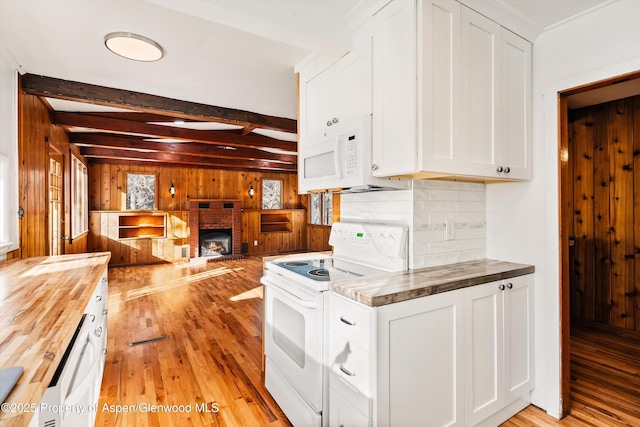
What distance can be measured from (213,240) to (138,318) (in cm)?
437

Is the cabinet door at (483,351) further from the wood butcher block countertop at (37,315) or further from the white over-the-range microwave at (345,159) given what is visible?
the wood butcher block countertop at (37,315)

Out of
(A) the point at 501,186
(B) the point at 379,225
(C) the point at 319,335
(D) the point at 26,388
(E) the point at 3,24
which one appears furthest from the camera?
(A) the point at 501,186

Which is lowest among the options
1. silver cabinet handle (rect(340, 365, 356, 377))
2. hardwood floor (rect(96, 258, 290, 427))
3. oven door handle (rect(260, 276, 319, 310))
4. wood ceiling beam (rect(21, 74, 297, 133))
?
hardwood floor (rect(96, 258, 290, 427))

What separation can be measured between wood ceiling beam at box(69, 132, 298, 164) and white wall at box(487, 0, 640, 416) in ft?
16.6

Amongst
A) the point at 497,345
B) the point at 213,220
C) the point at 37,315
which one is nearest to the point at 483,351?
the point at 497,345

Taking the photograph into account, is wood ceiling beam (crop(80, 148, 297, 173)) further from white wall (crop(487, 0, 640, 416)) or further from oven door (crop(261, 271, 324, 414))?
white wall (crop(487, 0, 640, 416))

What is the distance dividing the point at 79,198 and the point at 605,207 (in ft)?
25.0

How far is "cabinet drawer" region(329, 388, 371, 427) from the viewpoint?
138 centimetres

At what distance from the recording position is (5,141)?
235 cm

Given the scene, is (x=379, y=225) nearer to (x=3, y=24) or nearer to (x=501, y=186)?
(x=501, y=186)

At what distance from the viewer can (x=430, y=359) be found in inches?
59.1

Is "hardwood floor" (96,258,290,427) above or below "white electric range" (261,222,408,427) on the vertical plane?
below

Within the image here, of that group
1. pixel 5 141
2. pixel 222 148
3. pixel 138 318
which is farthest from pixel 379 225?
pixel 222 148

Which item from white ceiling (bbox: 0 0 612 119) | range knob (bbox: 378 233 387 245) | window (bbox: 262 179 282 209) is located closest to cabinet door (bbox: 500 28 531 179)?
white ceiling (bbox: 0 0 612 119)
